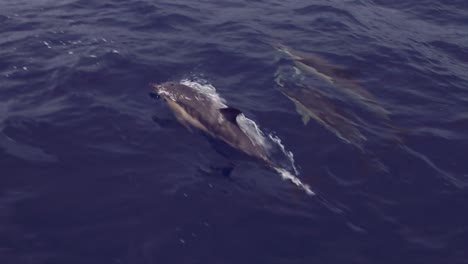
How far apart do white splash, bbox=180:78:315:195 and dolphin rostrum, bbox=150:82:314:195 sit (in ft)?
0.08

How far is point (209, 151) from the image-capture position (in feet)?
43.6

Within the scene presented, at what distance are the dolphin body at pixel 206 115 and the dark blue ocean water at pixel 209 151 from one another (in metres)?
0.35

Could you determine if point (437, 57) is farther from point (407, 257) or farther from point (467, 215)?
point (407, 257)

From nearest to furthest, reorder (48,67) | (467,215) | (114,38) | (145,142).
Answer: (467,215)
(145,142)
(48,67)
(114,38)

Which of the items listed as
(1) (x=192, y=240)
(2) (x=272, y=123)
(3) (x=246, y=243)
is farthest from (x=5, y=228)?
(2) (x=272, y=123)

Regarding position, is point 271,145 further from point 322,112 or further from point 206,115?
point 322,112

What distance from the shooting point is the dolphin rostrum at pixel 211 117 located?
13.0 metres

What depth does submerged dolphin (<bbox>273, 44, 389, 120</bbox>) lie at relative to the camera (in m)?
15.4

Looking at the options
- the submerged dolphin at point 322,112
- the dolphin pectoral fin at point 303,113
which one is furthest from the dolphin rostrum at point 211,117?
the submerged dolphin at point 322,112

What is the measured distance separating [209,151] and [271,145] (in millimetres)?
1627

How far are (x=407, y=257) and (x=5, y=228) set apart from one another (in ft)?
27.2

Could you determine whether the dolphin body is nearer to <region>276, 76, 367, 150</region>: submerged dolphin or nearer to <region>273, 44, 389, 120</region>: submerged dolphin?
<region>276, 76, 367, 150</region>: submerged dolphin

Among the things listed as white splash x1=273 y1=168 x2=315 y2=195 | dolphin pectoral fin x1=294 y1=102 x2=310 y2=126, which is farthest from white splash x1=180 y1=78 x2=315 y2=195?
dolphin pectoral fin x1=294 y1=102 x2=310 y2=126

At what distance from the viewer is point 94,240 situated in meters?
10.6
